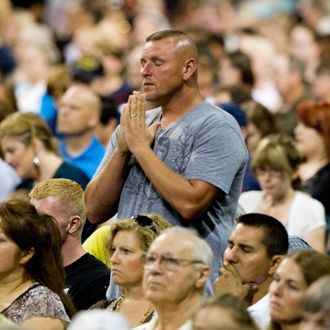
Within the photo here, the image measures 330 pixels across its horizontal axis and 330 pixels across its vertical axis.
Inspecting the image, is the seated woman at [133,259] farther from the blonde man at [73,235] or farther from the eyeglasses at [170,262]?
the eyeglasses at [170,262]

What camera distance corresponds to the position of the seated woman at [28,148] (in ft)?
33.0

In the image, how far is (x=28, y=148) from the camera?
10.1 m

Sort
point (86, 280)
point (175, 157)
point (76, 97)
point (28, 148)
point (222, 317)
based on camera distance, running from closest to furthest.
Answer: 1. point (222, 317)
2. point (175, 157)
3. point (86, 280)
4. point (28, 148)
5. point (76, 97)

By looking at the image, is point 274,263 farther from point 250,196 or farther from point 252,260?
point 250,196

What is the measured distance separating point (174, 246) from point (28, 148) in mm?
4011

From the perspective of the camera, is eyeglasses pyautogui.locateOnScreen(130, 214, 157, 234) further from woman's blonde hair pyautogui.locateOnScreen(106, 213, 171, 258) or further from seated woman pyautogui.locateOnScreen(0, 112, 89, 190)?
seated woman pyautogui.locateOnScreen(0, 112, 89, 190)

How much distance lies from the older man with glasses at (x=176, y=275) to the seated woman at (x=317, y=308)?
676 mm

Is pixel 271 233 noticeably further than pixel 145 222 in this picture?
Yes

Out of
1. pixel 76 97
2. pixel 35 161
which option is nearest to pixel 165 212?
pixel 35 161

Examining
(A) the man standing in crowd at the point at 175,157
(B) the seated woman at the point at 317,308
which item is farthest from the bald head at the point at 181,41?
(B) the seated woman at the point at 317,308

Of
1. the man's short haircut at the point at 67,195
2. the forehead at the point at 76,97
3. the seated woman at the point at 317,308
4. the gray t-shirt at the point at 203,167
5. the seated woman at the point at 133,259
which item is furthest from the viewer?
the forehead at the point at 76,97

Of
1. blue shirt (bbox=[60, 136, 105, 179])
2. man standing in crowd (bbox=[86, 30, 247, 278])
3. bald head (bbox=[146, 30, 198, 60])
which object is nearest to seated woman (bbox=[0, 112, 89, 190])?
blue shirt (bbox=[60, 136, 105, 179])

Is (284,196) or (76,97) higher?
(76,97)

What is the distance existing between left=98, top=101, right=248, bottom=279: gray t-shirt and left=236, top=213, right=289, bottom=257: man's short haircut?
0.49 ft
